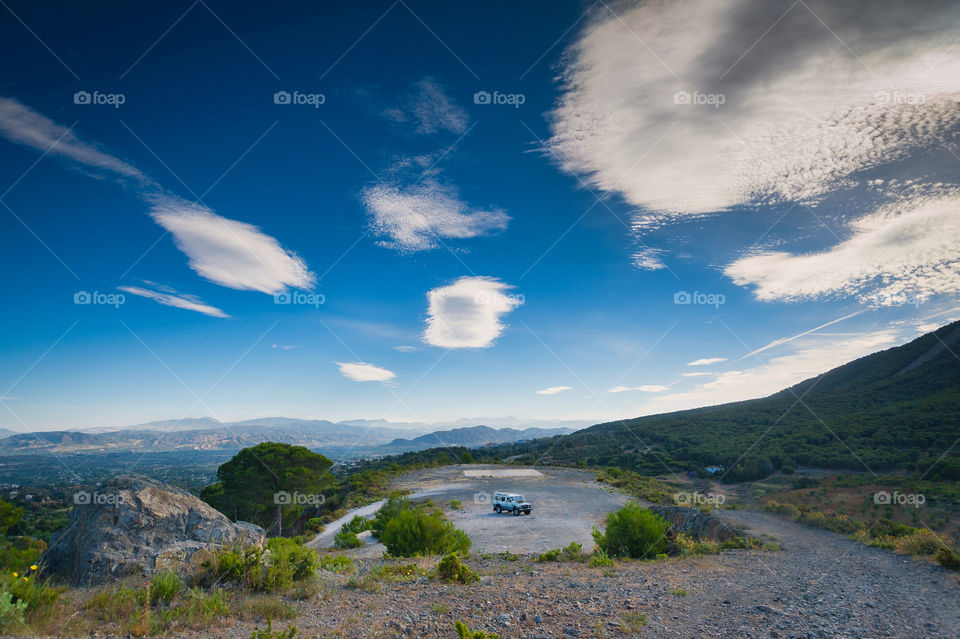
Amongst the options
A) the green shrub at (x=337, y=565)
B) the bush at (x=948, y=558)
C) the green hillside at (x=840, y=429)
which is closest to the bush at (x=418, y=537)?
the green shrub at (x=337, y=565)

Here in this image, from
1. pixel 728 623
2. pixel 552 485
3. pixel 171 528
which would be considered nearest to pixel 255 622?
pixel 171 528

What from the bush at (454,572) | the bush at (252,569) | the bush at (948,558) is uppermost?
the bush at (252,569)

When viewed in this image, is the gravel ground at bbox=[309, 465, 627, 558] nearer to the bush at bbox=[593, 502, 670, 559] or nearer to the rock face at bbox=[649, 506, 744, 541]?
the bush at bbox=[593, 502, 670, 559]

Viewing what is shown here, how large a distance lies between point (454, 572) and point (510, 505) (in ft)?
53.9

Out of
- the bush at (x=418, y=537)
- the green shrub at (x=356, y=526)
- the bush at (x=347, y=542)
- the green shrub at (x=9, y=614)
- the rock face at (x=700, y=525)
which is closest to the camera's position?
the green shrub at (x=9, y=614)

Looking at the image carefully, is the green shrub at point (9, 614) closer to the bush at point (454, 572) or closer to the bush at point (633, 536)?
the bush at point (454, 572)

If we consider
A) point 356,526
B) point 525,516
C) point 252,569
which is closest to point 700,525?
point 525,516

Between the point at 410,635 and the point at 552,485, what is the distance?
3195cm

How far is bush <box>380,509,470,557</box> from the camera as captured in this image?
13.2 metres

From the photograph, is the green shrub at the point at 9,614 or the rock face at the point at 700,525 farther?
the rock face at the point at 700,525

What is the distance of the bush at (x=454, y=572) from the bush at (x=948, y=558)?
34.9 feet

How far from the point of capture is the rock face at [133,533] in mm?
7395

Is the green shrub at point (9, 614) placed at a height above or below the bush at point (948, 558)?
above

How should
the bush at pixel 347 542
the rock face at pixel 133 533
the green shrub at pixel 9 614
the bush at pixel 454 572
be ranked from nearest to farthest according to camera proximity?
the green shrub at pixel 9 614, the rock face at pixel 133 533, the bush at pixel 454 572, the bush at pixel 347 542
